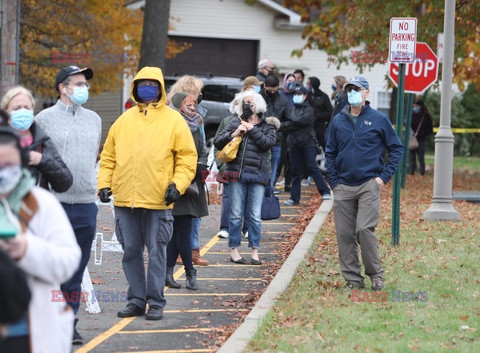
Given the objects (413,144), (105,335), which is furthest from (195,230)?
(413,144)

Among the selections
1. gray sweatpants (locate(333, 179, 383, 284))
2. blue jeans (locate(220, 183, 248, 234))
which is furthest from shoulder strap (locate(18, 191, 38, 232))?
blue jeans (locate(220, 183, 248, 234))

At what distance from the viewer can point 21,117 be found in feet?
23.8

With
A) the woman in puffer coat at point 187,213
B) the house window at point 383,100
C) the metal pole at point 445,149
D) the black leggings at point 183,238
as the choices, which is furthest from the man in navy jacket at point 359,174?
the house window at point 383,100

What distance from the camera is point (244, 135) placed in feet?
40.1

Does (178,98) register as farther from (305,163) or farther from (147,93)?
(305,163)

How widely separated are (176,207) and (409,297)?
93.5 inches

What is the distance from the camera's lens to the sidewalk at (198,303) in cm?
835

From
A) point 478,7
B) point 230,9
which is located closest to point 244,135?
point 478,7

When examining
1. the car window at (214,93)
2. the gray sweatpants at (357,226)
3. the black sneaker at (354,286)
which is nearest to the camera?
the gray sweatpants at (357,226)

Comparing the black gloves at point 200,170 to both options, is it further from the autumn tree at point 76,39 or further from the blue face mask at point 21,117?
the autumn tree at point 76,39

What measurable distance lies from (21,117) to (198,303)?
3339mm

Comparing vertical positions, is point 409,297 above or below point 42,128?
below

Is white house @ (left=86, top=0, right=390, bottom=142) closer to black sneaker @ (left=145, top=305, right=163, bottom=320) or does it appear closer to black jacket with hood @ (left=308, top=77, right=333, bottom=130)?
black jacket with hood @ (left=308, top=77, right=333, bottom=130)

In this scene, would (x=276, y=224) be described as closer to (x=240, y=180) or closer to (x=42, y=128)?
(x=240, y=180)
